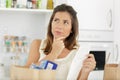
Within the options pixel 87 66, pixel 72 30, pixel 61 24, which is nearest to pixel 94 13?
pixel 72 30

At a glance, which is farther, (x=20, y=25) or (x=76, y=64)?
(x=20, y=25)

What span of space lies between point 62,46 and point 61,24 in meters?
0.18

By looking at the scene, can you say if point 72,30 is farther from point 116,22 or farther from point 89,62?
point 116,22

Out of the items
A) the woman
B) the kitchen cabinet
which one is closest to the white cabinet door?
the kitchen cabinet

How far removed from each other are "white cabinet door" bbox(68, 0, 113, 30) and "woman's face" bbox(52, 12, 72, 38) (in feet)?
3.61

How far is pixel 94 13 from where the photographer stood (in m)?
2.58

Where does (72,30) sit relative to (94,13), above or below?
below

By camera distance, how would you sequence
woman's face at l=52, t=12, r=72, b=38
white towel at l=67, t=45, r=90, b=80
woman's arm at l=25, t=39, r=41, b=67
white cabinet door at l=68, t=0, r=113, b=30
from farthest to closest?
1. white cabinet door at l=68, t=0, r=113, b=30
2. woman's arm at l=25, t=39, r=41, b=67
3. woman's face at l=52, t=12, r=72, b=38
4. white towel at l=67, t=45, r=90, b=80

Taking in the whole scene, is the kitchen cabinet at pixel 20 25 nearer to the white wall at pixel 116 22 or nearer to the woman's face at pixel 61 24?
the white wall at pixel 116 22

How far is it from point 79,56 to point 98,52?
153 centimetres

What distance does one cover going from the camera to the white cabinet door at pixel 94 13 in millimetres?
2520

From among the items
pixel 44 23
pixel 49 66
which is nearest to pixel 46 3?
pixel 44 23

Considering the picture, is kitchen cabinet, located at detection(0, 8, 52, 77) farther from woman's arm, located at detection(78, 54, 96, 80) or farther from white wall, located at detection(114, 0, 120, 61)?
woman's arm, located at detection(78, 54, 96, 80)

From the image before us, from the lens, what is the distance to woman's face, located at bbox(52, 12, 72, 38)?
4.08 feet
